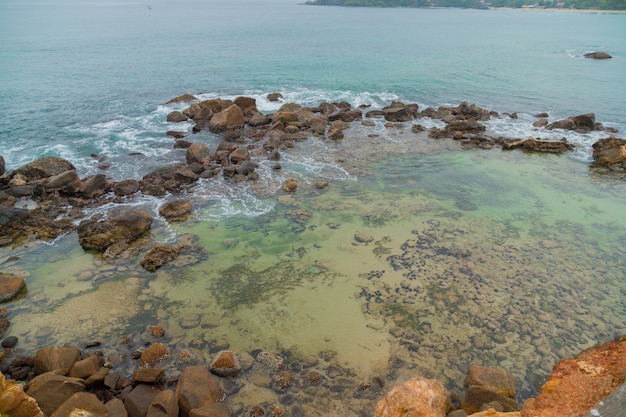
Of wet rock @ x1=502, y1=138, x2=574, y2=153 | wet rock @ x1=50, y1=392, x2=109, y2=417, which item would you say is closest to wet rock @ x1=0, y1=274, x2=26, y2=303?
wet rock @ x1=50, y1=392, x2=109, y2=417

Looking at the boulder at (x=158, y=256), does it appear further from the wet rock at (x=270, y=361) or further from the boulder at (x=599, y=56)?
the boulder at (x=599, y=56)

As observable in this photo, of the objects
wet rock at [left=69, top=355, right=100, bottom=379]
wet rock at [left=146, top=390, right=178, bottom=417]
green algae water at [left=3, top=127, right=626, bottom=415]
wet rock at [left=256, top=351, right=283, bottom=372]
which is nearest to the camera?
wet rock at [left=146, top=390, right=178, bottom=417]

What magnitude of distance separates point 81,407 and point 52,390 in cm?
127

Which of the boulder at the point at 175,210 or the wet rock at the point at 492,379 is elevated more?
the boulder at the point at 175,210

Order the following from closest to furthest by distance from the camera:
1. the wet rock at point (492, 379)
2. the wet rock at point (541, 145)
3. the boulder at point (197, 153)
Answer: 1. the wet rock at point (492, 379)
2. the boulder at point (197, 153)
3. the wet rock at point (541, 145)

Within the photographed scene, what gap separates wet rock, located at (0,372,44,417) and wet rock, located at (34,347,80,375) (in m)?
2.39

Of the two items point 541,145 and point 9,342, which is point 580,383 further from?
point 541,145

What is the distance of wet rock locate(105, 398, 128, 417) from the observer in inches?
338

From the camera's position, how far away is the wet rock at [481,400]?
352 inches

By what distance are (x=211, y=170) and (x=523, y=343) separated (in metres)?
17.5

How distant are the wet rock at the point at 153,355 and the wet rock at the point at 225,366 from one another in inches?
61.0

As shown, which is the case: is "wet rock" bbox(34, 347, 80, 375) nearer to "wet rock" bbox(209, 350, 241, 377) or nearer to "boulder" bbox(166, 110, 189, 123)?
"wet rock" bbox(209, 350, 241, 377)

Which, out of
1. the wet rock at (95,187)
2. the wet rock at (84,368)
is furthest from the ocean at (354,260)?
the wet rock at (95,187)

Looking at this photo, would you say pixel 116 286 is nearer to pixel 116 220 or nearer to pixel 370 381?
pixel 116 220
